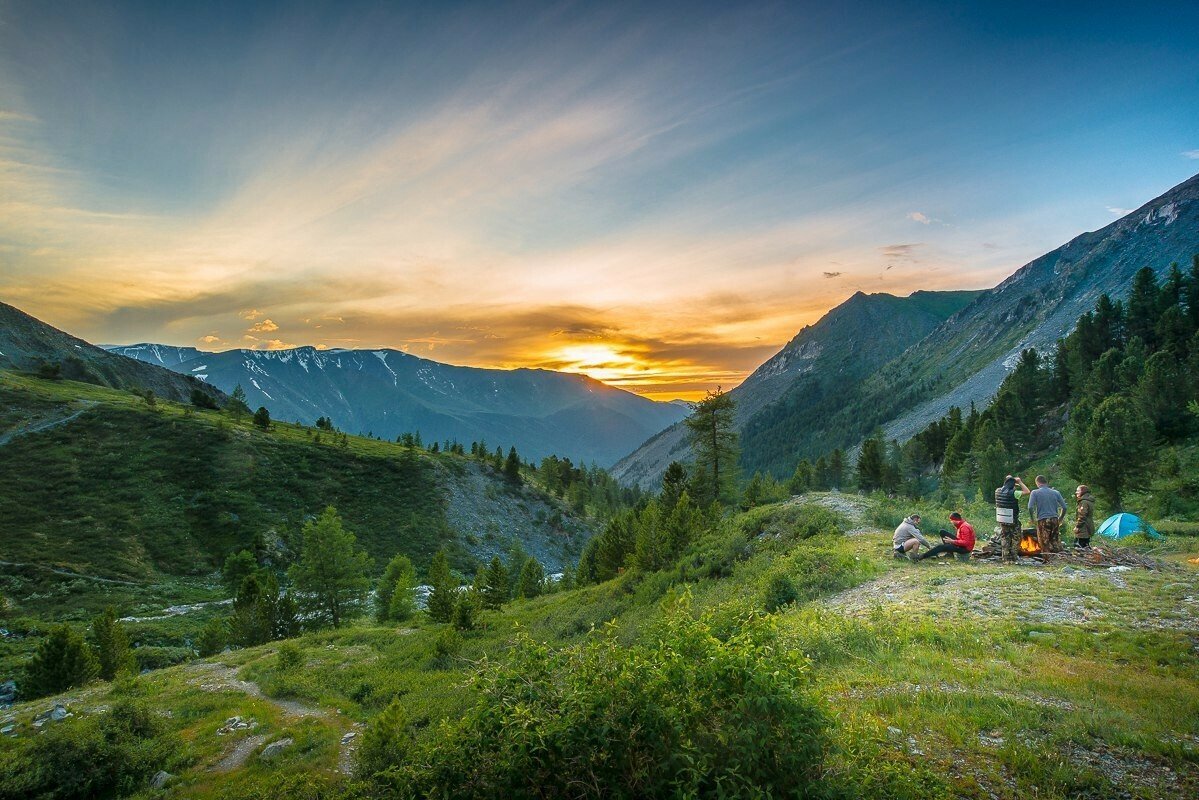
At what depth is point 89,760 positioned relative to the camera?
11945 millimetres

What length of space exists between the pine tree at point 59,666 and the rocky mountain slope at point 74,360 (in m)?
143

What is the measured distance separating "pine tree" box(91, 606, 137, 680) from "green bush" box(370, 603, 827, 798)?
28.5 metres

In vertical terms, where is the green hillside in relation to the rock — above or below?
above

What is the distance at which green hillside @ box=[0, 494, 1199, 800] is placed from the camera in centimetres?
497

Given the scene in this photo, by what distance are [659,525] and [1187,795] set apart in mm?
32567

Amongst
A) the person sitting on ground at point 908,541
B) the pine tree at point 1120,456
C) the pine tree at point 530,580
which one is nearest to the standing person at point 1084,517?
the person sitting on ground at point 908,541

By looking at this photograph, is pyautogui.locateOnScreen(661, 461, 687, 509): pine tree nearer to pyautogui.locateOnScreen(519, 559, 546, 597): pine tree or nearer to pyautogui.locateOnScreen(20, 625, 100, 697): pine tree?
pyautogui.locateOnScreen(519, 559, 546, 597): pine tree

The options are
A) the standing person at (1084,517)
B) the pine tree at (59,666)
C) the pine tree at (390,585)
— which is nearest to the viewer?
the standing person at (1084,517)

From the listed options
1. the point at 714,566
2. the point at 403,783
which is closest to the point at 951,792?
the point at 403,783

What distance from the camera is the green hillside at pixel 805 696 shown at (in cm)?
497

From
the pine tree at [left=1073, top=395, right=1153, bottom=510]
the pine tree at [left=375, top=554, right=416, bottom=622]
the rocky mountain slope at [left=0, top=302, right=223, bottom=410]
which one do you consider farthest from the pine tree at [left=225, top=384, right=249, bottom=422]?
the pine tree at [left=1073, top=395, right=1153, bottom=510]

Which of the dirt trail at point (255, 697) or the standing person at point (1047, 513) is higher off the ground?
the standing person at point (1047, 513)

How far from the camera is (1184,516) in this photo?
2731 cm

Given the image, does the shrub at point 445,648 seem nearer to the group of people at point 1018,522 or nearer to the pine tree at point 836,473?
the group of people at point 1018,522
